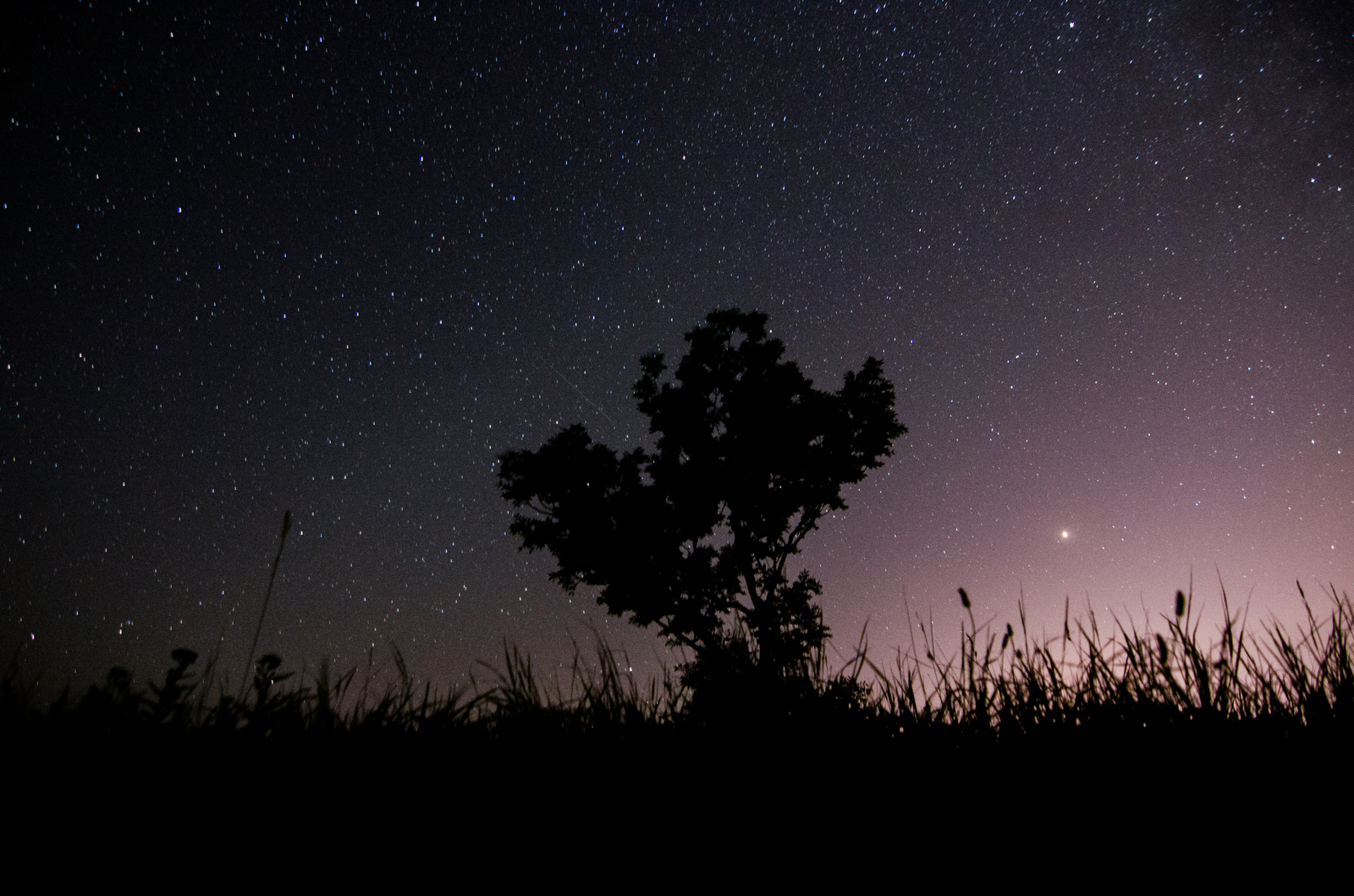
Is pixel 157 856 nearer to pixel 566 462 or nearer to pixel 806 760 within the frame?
pixel 806 760

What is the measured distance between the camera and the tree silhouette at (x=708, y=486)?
16.5 meters

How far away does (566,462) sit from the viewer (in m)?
17.5

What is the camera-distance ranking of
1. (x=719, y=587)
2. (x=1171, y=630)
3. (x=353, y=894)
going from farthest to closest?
(x=719, y=587) < (x=1171, y=630) < (x=353, y=894)

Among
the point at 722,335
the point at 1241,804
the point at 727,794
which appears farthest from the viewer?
the point at 722,335

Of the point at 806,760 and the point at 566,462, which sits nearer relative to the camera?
the point at 806,760

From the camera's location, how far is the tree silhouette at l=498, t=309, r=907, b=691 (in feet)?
54.0

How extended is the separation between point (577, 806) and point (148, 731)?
56.9 inches

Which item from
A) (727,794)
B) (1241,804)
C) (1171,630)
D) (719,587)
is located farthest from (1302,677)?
(719,587)

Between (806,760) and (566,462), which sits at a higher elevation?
(566,462)

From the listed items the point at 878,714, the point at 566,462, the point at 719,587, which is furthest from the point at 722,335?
the point at 878,714

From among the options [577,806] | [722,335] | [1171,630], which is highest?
[722,335]

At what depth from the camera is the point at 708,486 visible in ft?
56.1

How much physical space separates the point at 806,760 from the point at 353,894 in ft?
5.49

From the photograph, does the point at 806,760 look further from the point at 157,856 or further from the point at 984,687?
the point at 157,856
